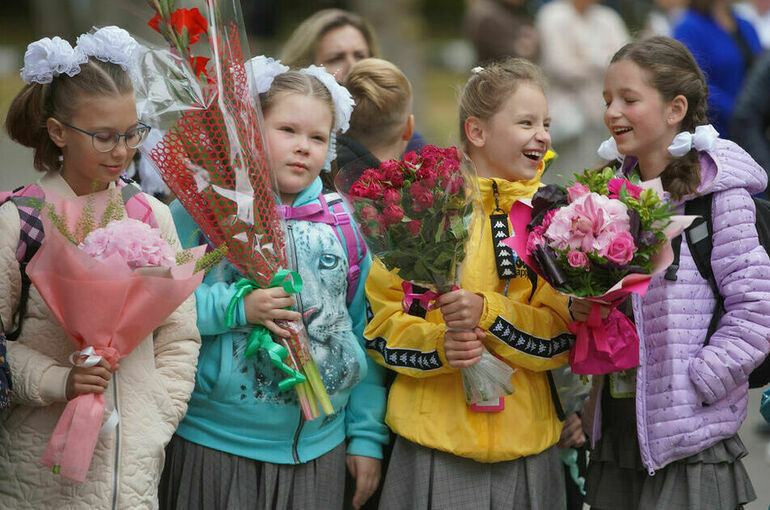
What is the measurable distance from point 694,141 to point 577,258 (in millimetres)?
761

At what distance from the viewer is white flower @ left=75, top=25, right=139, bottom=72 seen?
334 cm

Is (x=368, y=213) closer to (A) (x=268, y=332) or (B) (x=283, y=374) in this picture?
(A) (x=268, y=332)

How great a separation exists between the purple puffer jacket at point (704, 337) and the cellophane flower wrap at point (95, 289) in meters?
1.55

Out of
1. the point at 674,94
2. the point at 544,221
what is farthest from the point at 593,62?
the point at 544,221

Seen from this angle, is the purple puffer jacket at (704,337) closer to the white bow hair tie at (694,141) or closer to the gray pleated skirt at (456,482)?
the white bow hair tie at (694,141)

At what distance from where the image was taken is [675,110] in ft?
12.4

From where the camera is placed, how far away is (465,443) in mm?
3605

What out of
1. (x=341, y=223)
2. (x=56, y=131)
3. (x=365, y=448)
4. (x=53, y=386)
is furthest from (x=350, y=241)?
(x=53, y=386)

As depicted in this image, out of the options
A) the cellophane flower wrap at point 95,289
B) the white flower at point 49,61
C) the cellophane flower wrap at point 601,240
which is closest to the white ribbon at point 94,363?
the cellophane flower wrap at point 95,289

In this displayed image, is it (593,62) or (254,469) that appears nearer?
(254,469)

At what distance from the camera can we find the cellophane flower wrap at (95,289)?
3000mm

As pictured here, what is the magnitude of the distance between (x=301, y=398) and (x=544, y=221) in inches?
39.2

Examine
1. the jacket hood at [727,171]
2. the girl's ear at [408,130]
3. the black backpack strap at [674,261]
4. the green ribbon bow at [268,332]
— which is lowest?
the green ribbon bow at [268,332]

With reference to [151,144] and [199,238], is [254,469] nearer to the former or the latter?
[199,238]
